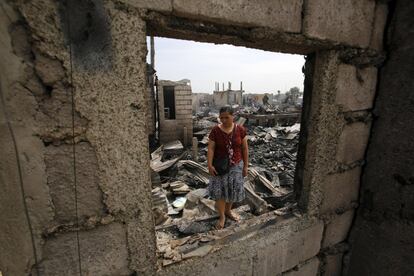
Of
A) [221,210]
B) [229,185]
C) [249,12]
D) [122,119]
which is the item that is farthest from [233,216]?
[249,12]

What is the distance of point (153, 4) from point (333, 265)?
2.56 meters

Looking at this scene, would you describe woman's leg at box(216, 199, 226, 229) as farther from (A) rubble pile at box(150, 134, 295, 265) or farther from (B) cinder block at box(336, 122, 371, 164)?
(B) cinder block at box(336, 122, 371, 164)

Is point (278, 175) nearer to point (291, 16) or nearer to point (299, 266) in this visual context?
point (299, 266)

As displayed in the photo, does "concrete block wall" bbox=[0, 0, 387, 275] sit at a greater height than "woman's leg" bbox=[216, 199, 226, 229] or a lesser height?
greater

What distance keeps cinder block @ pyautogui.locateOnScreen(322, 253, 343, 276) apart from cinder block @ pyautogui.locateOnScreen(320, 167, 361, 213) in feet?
1.71

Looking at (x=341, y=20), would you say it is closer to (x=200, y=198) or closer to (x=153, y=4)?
(x=153, y=4)

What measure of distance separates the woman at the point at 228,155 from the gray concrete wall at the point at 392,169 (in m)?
1.36

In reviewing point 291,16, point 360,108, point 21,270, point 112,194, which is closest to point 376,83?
point 360,108

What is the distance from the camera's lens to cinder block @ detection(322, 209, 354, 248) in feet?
6.25

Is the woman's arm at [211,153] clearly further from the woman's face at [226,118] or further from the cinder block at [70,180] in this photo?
the cinder block at [70,180]

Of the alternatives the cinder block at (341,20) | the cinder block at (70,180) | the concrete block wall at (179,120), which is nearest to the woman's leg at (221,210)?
the cinder block at (70,180)

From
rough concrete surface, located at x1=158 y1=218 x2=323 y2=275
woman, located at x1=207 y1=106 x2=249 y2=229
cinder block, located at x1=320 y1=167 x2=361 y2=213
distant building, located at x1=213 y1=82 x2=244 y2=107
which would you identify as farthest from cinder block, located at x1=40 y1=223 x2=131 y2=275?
distant building, located at x1=213 y1=82 x2=244 y2=107

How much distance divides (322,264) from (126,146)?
2058mm

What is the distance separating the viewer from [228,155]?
2.78 metres
